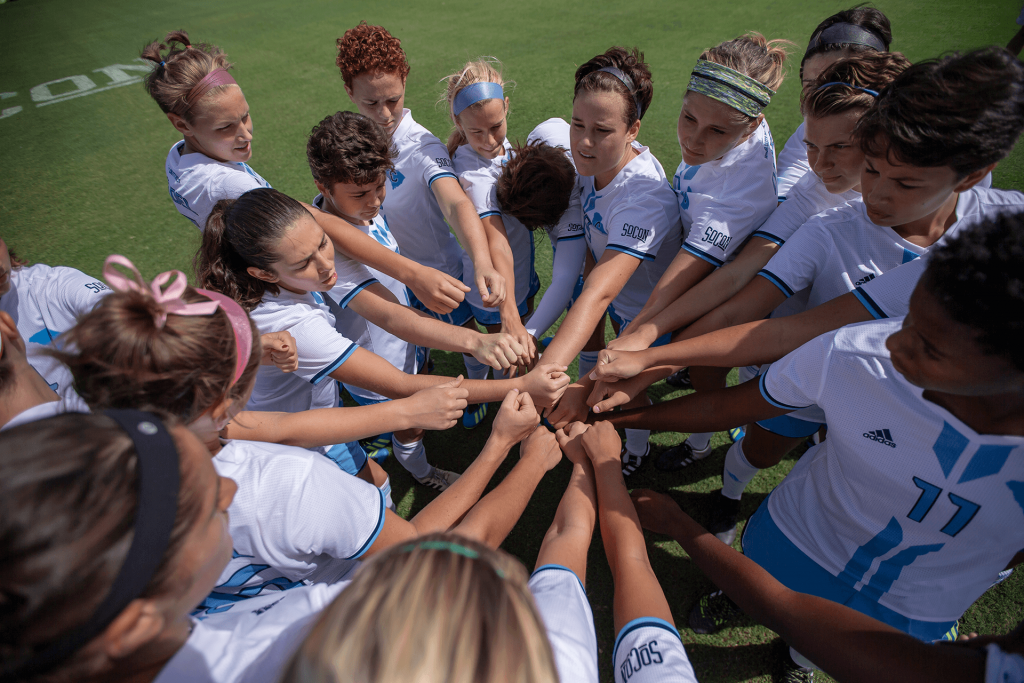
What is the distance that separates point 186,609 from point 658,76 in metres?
9.00

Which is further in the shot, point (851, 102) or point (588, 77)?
point (588, 77)

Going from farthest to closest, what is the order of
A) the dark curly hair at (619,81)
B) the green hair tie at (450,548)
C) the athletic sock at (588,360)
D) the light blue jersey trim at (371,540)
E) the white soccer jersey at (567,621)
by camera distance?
the athletic sock at (588,360) → the dark curly hair at (619,81) → the light blue jersey trim at (371,540) → the white soccer jersey at (567,621) → the green hair tie at (450,548)

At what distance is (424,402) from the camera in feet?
7.43

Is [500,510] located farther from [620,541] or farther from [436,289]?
[436,289]

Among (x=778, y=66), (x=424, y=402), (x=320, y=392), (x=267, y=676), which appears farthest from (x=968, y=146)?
(x=320, y=392)

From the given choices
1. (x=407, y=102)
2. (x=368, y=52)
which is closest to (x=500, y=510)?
(x=368, y=52)

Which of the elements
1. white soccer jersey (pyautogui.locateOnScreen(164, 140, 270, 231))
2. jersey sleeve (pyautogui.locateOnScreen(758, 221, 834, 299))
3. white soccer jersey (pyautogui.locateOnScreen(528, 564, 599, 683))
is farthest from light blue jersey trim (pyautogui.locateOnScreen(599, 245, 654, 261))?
white soccer jersey (pyautogui.locateOnScreen(164, 140, 270, 231))

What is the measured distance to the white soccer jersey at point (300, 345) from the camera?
7.26 ft

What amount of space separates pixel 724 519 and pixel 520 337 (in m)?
1.59

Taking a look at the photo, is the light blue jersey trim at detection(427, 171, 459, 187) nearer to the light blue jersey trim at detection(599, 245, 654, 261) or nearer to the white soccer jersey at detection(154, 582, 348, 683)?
the light blue jersey trim at detection(599, 245, 654, 261)

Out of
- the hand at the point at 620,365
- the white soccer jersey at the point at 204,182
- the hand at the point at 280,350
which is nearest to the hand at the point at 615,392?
the hand at the point at 620,365

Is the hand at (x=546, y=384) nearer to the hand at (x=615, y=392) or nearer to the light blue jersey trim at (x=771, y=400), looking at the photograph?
the hand at (x=615, y=392)

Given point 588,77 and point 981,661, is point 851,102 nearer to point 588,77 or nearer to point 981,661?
point 588,77

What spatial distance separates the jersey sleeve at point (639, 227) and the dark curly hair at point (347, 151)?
1.26 meters
